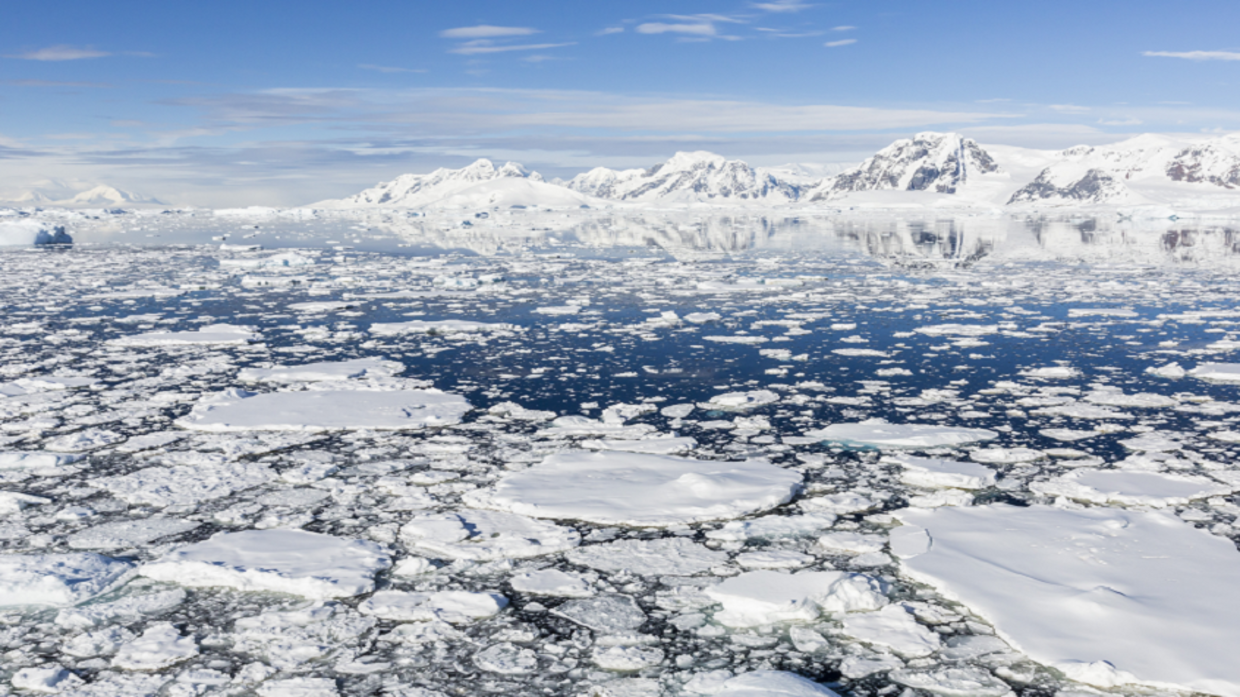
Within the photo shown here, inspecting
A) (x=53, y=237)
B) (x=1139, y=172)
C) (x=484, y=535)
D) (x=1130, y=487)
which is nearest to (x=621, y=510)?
(x=484, y=535)

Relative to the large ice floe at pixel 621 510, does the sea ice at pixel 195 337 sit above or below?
above

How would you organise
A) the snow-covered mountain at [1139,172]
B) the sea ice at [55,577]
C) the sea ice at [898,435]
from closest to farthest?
the sea ice at [55,577], the sea ice at [898,435], the snow-covered mountain at [1139,172]

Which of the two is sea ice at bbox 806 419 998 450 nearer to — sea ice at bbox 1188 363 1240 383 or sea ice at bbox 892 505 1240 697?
sea ice at bbox 892 505 1240 697

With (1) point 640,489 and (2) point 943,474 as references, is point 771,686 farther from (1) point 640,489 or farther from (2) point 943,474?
(2) point 943,474

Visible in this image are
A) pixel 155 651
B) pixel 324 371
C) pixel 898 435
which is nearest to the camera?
pixel 155 651

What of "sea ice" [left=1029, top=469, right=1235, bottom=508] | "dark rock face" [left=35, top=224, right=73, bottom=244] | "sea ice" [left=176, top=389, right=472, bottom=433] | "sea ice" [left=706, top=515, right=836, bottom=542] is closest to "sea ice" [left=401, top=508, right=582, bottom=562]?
"sea ice" [left=706, top=515, right=836, bottom=542]

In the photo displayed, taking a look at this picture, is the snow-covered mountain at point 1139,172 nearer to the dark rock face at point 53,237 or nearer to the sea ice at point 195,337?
the dark rock face at point 53,237

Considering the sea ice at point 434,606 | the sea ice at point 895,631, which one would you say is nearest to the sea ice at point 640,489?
the sea ice at point 434,606

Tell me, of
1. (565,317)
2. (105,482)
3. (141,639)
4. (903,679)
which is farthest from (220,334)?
(903,679)
